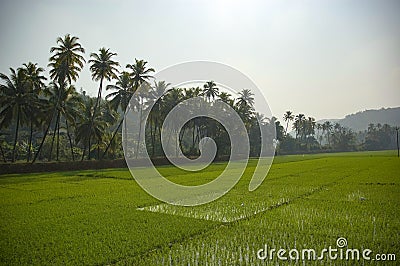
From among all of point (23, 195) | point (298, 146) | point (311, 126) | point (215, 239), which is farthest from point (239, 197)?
point (311, 126)

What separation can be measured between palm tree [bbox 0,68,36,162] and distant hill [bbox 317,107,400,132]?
141 metres

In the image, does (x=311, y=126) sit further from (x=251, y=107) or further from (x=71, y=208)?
(x=71, y=208)

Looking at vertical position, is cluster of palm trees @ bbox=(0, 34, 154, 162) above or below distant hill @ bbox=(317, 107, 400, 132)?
below

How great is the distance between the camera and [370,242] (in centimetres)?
584

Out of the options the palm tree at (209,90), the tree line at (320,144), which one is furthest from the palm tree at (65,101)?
the tree line at (320,144)

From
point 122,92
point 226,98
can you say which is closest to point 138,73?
point 122,92

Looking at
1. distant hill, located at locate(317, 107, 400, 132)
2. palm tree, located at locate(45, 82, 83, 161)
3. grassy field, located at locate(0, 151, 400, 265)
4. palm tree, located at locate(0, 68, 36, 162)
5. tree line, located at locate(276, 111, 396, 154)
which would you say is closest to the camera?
grassy field, located at locate(0, 151, 400, 265)

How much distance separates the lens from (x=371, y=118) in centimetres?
15412

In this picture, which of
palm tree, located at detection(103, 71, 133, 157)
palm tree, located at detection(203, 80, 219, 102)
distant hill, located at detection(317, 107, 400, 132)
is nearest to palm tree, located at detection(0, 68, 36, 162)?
palm tree, located at detection(103, 71, 133, 157)

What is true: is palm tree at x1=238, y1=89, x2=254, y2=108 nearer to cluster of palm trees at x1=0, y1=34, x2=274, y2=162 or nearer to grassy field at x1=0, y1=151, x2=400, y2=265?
cluster of palm trees at x1=0, y1=34, x2=274, y2=162

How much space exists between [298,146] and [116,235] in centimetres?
6505

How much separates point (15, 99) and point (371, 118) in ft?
525

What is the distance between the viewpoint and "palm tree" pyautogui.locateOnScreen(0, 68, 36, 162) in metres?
23.9

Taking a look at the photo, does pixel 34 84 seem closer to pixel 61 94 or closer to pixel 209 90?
pixel 61 94
